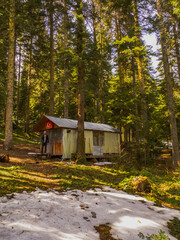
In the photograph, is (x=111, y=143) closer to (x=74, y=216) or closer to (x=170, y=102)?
(x=170, y=102)

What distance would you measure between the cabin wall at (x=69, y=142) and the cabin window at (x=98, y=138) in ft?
7.42

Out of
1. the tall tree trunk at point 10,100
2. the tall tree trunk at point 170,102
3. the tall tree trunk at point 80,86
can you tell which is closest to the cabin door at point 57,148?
the tall tree trunk at point 80,86

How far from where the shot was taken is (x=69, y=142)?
14.6 m

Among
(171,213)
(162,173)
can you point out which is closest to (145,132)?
(162,173)

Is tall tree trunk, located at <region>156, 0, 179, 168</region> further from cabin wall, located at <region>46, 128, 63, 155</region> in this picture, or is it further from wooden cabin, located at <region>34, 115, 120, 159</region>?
cabin wall, located at <region>46, 128, 63, 155</region>

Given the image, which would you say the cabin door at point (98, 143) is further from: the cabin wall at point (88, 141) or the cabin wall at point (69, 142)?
the cabin wall at point (69, 142)

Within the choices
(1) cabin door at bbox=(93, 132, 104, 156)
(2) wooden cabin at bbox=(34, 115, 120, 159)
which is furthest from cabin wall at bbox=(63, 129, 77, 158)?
(1) cabin door at bbox=(93, 132, 104, 156)

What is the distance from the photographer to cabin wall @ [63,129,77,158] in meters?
14.2

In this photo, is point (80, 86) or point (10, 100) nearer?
point (80, 86)

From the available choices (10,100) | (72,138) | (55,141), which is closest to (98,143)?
(72,138)

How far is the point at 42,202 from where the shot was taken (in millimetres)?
4215

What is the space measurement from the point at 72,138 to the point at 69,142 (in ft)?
1.66

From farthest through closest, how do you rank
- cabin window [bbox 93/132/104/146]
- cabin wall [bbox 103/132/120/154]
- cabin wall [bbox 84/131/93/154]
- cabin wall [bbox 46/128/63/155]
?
cabin wall [bbox 103/132/120/154] < cabin window [bbox 93/132/104/146] < cabin wall [bbox 84/131/93/154] < cabin wall [bbox 46/128/63/155]

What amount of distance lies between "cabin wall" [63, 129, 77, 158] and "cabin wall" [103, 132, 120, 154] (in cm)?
381
